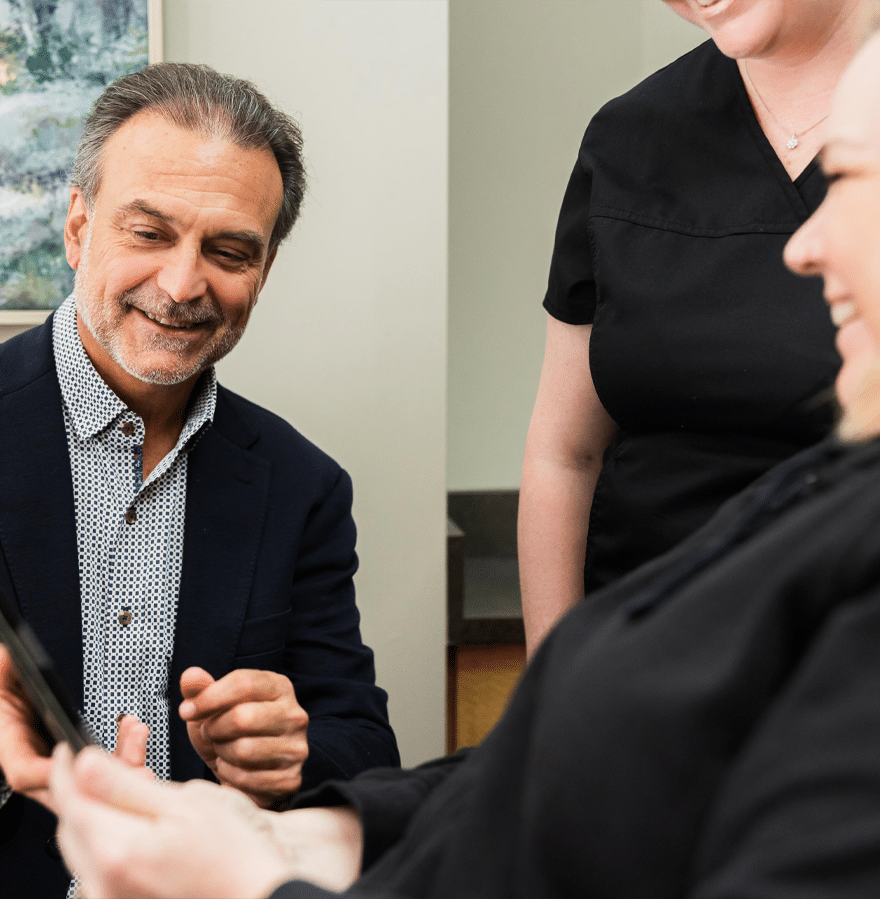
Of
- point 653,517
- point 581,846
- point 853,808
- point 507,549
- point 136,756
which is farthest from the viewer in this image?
point 507,549

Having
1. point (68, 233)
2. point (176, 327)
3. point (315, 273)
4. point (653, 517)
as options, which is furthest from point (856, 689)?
point (315, 273)

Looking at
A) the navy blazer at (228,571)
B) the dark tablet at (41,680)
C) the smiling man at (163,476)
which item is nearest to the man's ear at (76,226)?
the smiling man at (163,476)

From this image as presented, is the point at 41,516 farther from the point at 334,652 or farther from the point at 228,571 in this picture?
the point at 334,652

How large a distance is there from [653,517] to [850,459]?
1.94 ft

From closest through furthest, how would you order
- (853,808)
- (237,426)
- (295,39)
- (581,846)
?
(853,808) → (581,846) → (237,426) → (295,39)

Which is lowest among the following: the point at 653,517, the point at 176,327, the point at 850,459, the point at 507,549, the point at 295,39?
the point at 507,549

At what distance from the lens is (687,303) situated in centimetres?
→ 109

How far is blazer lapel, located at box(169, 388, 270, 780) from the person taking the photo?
4.21ft

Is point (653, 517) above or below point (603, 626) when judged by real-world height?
below

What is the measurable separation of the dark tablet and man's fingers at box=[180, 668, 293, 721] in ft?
0.75

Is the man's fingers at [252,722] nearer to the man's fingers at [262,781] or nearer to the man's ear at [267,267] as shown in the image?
the man's fingers at [262,781]

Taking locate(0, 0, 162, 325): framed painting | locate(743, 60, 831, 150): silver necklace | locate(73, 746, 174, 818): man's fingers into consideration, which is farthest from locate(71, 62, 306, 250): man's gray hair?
locate(73, 746, 174, 818): man's fingers

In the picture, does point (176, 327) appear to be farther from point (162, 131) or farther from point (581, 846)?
point (581, 846)

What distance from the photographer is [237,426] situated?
1430 mm
